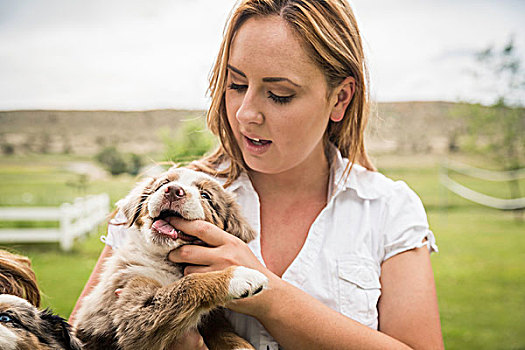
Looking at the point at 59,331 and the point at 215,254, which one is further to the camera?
the point at 215,254

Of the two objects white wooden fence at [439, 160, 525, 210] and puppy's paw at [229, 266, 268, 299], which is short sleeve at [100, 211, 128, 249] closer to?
puppy's paw at [229, 266, 268, 299]

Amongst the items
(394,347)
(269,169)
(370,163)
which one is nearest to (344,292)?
(394,347)

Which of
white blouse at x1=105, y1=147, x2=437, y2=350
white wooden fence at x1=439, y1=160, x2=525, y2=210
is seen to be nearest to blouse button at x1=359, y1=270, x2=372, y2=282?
white blouse at x1=105, y1=147, x2=437, y2=350

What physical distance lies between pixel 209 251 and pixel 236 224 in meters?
0.23

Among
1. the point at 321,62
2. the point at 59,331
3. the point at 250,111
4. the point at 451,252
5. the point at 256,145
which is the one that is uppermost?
the point at 321,62

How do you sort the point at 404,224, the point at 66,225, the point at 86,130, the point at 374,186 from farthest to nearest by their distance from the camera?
the point at 66,225, the point at 86,130, the point at 374,186, the point at 404,224

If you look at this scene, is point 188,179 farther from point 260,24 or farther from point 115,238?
point 260,24

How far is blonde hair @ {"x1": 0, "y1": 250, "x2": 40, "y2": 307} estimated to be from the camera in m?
1.19

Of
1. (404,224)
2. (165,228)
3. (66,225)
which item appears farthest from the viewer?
(66,225)

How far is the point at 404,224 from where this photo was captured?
151cm

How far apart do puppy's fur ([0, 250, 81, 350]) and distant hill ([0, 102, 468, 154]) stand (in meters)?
2.87

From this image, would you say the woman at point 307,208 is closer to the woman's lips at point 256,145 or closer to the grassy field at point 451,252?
the woman's lips at point 256,145

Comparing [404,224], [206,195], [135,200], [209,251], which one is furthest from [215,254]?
[404,224]

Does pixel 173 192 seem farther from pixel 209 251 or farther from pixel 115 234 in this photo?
pixel 115 234
